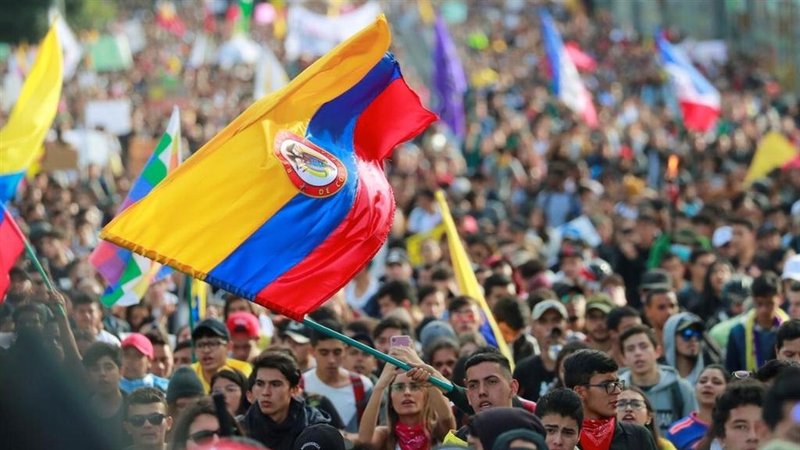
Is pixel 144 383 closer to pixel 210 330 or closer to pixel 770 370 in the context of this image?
pixel 210 330

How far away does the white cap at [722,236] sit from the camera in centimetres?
1630

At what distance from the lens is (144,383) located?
414 inches

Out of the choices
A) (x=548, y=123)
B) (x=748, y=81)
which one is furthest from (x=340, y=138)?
(x=748, y=81)

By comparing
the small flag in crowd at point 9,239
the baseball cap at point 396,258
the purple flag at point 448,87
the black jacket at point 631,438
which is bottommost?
the purple flag at point 448,87

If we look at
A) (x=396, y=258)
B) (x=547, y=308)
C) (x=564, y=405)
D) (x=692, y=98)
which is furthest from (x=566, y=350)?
(x=692, y=98)

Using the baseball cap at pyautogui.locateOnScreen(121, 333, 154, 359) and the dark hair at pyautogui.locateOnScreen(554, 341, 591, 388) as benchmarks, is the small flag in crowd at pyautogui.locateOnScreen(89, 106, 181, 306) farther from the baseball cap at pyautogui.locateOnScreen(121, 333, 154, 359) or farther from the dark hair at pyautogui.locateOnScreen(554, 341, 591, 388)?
the dark hair at pyautogui.locateOnScreen(554, 341, 591, 388)

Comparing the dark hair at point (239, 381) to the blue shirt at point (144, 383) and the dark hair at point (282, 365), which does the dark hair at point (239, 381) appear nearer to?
the blue shirt at point (144, 383)

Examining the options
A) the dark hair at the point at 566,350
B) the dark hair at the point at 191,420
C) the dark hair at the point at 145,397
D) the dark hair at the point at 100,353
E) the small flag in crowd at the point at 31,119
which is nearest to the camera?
the dark hair at the point at 191,420

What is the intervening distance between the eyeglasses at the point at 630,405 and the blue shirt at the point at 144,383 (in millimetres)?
2614

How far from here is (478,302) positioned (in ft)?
38.8

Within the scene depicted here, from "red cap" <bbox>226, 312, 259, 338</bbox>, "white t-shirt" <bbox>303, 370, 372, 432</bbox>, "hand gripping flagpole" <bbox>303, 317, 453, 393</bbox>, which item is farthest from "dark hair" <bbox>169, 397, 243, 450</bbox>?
"red cap" <bbox>226, 312, 259, 338</bbox>

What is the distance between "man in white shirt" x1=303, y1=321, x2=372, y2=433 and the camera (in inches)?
404

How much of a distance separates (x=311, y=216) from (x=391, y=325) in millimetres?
2757

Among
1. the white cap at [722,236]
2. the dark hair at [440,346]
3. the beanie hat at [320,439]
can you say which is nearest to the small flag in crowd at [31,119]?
the dark hair at [440,346]
